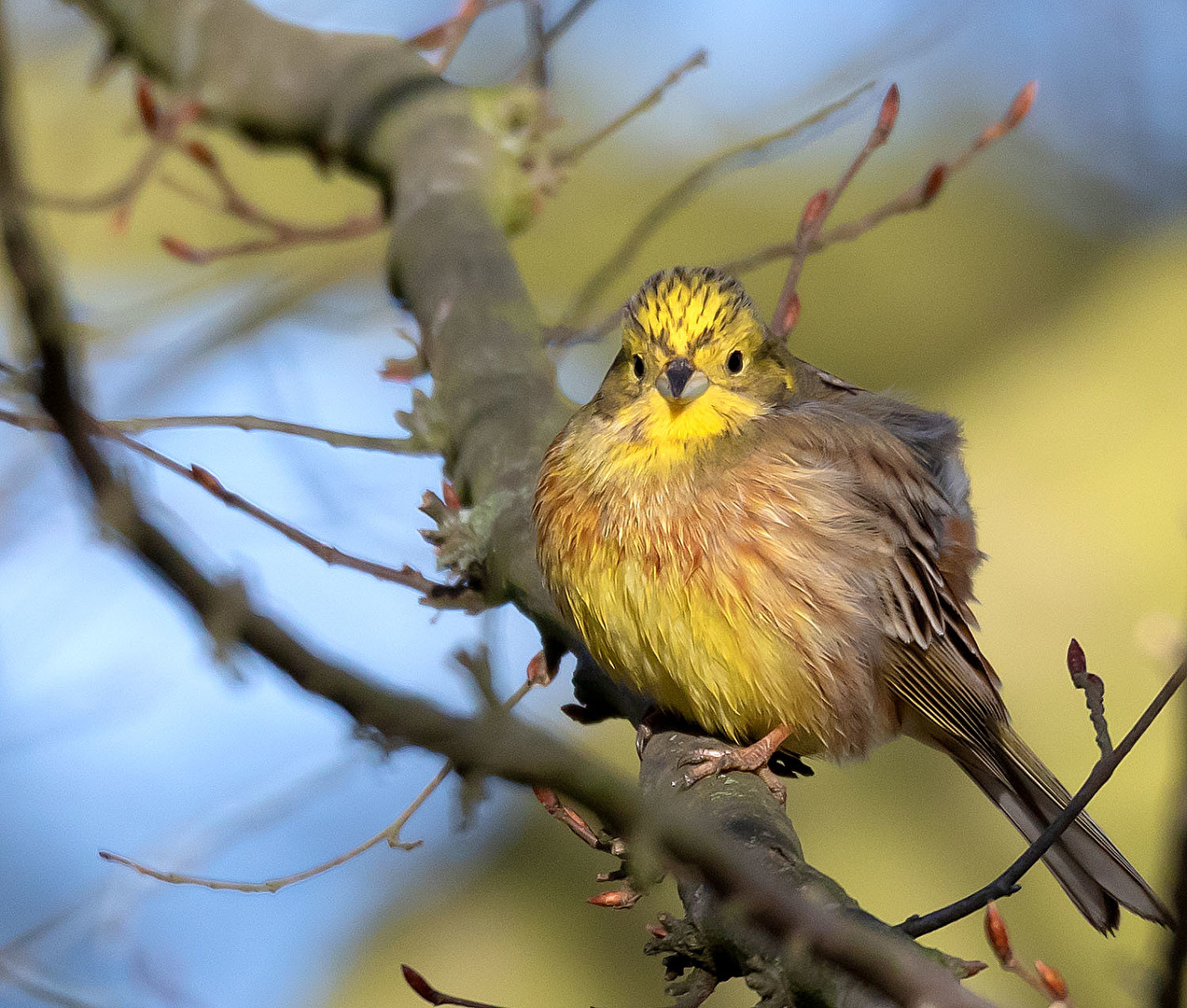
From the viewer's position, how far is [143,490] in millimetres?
1131

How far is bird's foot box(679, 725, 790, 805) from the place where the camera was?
117 inches

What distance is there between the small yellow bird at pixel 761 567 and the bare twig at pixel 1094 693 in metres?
0.57

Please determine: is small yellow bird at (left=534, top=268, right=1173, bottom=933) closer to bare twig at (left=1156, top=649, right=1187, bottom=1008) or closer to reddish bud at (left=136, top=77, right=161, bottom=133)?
reddish bud at (left=136, top=77, right=161, bottom=133)

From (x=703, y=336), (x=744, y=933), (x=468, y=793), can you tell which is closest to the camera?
(x=468, y=793)

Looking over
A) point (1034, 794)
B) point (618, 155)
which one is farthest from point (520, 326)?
point (618, 155)

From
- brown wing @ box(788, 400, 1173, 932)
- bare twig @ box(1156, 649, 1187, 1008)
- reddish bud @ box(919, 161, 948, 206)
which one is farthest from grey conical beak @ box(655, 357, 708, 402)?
bare twig @ box(1156, 649, 1187, 1008)

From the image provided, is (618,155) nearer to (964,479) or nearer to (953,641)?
(964,479)

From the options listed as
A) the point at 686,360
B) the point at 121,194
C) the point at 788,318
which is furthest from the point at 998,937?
the point at 121,194

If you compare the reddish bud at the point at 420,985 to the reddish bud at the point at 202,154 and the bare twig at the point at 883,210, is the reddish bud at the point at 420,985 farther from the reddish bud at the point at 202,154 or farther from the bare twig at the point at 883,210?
the reddish bud at the point at 202,154

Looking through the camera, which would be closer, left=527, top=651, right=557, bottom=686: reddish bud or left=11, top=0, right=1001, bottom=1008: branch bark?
left=11, top=0, right=1001, bottom=1008: branch bark

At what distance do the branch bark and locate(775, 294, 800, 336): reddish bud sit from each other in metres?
0.75

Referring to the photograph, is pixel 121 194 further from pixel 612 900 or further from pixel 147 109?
pixel 612 900

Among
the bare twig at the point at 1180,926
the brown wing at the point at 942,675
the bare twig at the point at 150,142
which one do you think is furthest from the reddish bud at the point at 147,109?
the bare twig at the point at 1180,926

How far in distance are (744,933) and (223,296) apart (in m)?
3.53
